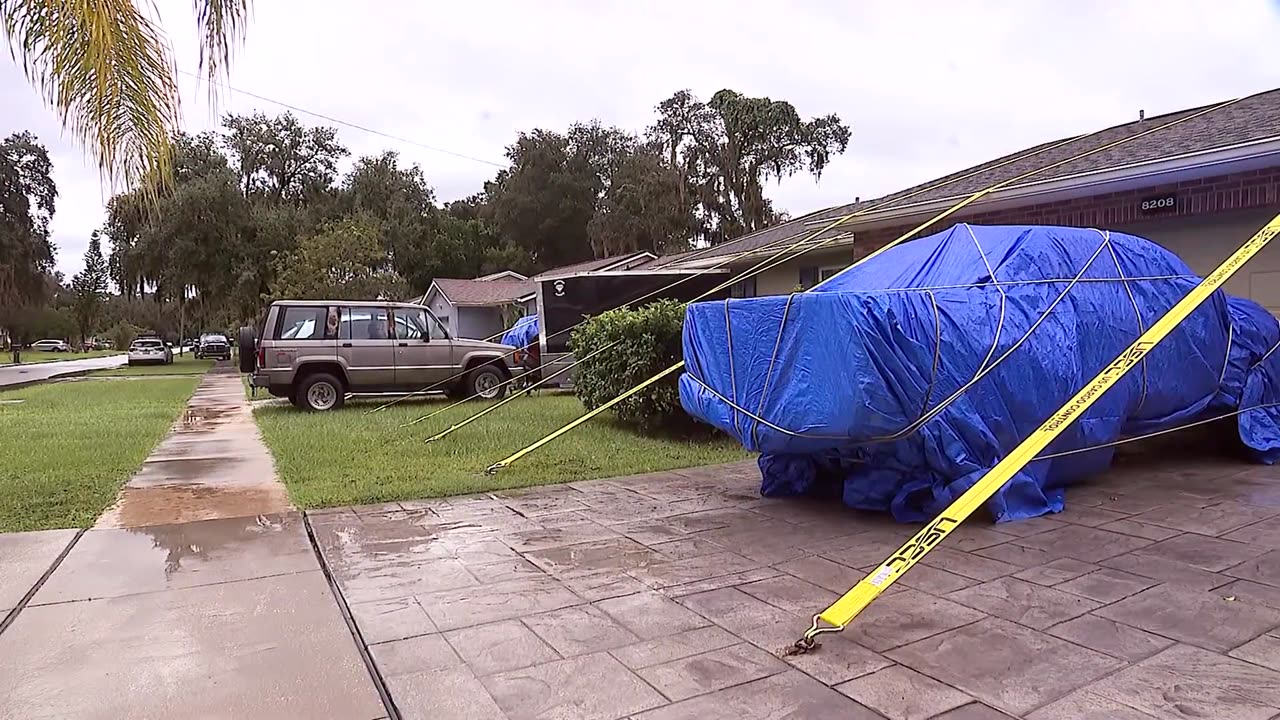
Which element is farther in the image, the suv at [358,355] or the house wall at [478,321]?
the house wall at [478,321]

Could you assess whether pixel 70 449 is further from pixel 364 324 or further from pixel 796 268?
pixel 796 268

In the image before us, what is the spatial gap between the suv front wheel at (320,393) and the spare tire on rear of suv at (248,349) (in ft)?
3.37

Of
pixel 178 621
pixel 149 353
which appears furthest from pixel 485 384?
pixel 149 353

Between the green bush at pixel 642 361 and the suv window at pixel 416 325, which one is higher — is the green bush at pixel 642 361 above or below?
below

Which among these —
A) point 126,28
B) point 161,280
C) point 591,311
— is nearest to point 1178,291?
point 126,28

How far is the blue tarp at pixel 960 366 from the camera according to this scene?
556 centimetres

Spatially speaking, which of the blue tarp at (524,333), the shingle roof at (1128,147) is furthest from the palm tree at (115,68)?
the blue tarp at (524,333)

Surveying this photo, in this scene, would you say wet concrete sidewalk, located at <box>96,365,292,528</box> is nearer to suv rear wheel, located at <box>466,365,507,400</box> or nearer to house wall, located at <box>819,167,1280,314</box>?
suv rear wheel, located at <box>466,365,507,400</box>

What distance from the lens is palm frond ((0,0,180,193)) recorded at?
5.43 metres

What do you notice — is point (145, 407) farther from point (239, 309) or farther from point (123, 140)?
point (239, 309)

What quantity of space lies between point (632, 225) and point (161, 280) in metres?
19.7

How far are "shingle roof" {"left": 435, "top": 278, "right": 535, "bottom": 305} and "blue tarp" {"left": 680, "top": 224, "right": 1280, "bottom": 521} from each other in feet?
81.0

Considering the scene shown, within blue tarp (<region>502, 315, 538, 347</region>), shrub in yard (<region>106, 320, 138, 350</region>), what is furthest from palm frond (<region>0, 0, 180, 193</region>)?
shrub in yard (<region>106, 320, 138, 350</region>)

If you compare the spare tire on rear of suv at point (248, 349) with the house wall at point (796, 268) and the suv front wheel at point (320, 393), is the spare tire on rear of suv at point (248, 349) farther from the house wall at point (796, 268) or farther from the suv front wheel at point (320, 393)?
the house wall at point (796, 268)
